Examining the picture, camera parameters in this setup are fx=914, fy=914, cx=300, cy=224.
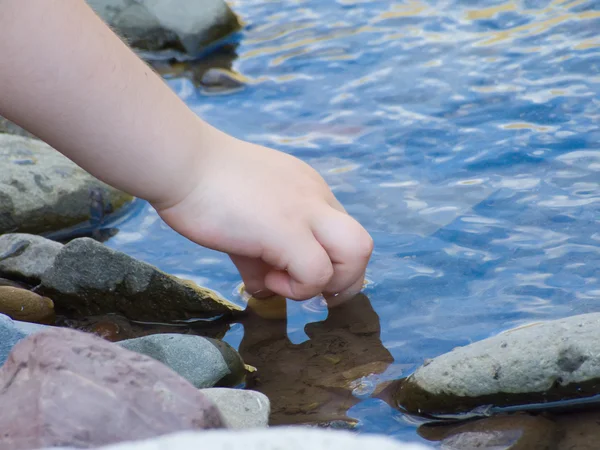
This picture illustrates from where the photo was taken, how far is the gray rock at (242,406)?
7.70 ft

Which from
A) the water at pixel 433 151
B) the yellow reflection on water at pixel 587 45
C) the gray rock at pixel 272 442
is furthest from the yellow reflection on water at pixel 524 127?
the gray rock at pixel 272 442

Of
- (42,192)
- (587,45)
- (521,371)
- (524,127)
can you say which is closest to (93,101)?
(521,371)

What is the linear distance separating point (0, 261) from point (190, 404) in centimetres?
242

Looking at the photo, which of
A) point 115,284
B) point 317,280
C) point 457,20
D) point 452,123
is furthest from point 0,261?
point 457,20

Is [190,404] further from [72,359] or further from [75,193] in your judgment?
[75,193]

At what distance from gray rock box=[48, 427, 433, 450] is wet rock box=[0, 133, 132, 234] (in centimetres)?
339

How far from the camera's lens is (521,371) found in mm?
2633

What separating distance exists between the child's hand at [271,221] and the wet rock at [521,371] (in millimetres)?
481

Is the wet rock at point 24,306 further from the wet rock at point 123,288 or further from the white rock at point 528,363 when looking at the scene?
the white rock at point 528,363

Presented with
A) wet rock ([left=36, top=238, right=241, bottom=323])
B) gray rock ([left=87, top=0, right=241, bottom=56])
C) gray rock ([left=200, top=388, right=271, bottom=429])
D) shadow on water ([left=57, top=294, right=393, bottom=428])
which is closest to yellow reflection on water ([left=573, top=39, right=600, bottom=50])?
shadow on water ([left=57, top=294, right=393, bottom=428])

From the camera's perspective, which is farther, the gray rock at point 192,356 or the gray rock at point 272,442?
the gray rock at point 192,356

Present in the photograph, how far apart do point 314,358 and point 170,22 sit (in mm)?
4154

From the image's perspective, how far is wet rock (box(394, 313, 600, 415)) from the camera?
8.59ft

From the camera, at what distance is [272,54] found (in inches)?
234
